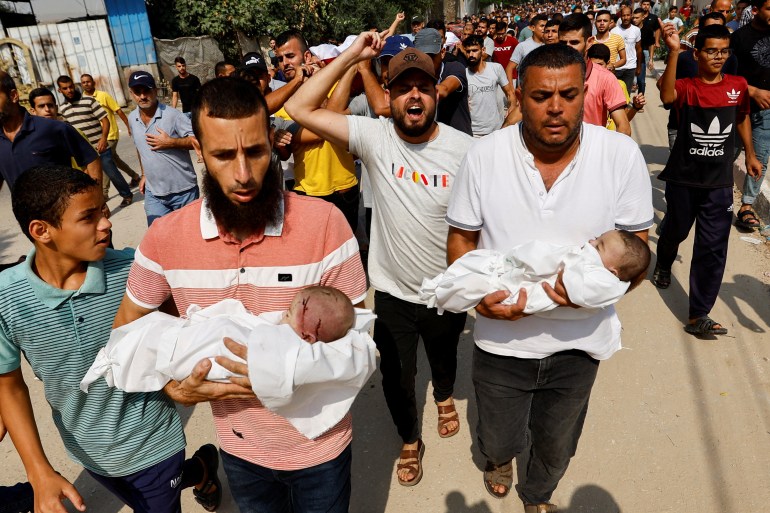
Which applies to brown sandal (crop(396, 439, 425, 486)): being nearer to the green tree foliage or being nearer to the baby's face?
the baby's face

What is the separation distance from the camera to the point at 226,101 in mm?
1733

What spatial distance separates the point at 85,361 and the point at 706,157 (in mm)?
4364

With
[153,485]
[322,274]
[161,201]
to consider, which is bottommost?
[153,485]

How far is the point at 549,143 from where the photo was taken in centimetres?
216

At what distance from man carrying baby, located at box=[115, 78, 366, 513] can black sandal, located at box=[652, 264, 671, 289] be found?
13.3 feet

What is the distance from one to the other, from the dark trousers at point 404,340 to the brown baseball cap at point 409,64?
3.88 feet

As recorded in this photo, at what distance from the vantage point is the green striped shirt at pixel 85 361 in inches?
77.7

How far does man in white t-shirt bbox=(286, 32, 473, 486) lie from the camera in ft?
9.02

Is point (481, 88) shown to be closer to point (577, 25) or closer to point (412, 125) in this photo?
point (577, 25)

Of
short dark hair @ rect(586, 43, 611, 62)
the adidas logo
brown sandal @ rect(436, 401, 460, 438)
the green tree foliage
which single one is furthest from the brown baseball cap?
the green tree foliage

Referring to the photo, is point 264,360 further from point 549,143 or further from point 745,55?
point 745,55

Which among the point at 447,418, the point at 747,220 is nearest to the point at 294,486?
the point at 447,418

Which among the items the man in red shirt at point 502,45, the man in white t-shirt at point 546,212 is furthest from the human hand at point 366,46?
the man in red shirt at point 502,45

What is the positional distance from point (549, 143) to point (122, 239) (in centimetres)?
647
